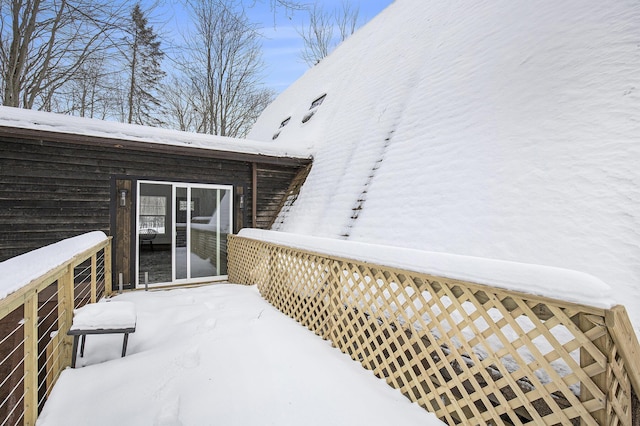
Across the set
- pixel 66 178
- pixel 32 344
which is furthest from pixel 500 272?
pixel 66 178

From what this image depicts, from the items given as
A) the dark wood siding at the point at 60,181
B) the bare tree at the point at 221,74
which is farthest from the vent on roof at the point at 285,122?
the bare tree at the point at 221,74

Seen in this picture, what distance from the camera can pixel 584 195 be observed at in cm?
263

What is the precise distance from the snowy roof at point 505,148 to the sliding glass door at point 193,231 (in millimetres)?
1392

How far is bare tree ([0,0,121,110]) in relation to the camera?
318 inches

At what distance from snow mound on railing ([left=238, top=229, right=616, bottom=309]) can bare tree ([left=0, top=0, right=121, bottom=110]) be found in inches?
346

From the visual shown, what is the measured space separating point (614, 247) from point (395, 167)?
278cm

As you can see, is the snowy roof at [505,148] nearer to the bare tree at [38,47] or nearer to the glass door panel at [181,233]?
the glass door panel at [181,233]

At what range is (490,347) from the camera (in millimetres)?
1840

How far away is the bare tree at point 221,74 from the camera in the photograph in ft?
53.6

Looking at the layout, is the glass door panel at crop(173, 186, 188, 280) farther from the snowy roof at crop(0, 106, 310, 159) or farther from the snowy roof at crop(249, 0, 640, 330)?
the snowy roof at crop(249, 0, 640, 330)

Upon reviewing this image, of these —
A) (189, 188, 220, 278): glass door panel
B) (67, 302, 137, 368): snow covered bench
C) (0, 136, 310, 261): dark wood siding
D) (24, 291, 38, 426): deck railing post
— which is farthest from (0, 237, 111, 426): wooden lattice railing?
(189, 188, 220, 278): glass door panel

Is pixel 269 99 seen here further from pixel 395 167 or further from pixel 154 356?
pixel 154 356

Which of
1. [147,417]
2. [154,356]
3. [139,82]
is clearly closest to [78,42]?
[139,82]

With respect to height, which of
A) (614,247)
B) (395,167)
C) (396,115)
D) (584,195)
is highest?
(396,115)
